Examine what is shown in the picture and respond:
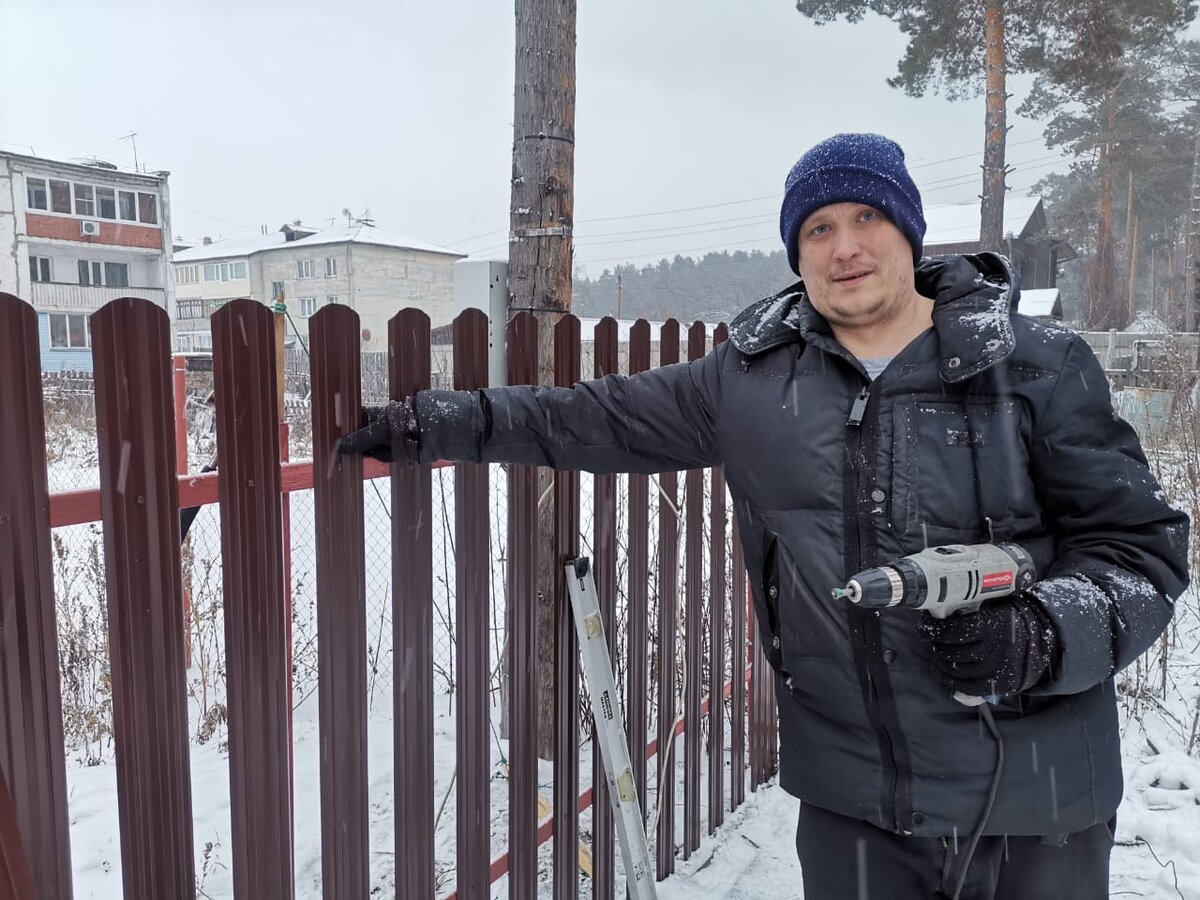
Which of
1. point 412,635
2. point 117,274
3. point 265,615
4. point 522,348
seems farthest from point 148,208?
point 265,615

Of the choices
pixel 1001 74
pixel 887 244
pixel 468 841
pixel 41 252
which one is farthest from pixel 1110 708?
pixel 41 252

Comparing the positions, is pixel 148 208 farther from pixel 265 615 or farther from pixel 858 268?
pixel 858 268

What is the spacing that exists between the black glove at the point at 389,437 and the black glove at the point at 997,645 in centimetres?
119

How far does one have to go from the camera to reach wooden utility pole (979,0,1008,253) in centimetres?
1614

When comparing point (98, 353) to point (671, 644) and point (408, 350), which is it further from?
point (671, 644)

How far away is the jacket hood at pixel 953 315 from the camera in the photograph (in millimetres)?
1825

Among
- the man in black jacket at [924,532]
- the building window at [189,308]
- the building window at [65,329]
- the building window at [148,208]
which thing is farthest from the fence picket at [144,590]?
the building window at [189,308]

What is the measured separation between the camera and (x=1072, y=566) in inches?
71.6

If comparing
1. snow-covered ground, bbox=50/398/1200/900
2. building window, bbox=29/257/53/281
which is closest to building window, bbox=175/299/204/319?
building window, bbox=29/257/53/281

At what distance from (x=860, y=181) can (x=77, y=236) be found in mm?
46796

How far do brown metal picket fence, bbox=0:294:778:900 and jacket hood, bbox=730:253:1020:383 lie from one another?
0.71 m

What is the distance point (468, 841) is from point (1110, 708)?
172 cm

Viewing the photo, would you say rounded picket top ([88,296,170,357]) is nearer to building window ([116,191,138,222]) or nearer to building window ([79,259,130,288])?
building window ([79,259,130,288])

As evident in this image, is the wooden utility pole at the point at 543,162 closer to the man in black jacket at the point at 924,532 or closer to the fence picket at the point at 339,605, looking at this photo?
the fence picket at the point at 339,605
